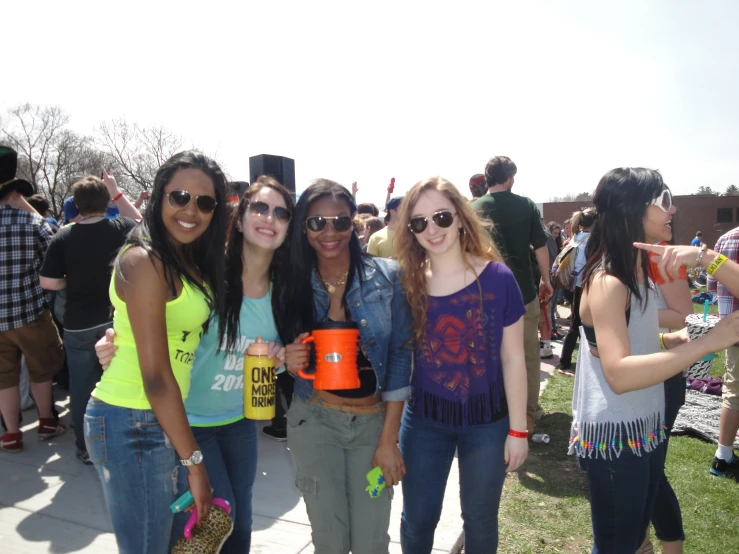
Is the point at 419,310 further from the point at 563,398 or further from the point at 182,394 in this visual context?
the point at 563,398

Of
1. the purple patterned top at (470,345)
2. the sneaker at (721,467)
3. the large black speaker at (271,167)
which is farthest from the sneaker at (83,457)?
the sneaker at (721,467)

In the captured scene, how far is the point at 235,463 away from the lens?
2.29 metres

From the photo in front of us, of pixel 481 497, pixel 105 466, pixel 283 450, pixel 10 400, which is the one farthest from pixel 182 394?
pixel 10 400

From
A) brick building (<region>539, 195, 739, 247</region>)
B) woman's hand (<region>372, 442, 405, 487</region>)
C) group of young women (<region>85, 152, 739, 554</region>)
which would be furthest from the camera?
brick building (<region>539, 195, 739, 247</region>)

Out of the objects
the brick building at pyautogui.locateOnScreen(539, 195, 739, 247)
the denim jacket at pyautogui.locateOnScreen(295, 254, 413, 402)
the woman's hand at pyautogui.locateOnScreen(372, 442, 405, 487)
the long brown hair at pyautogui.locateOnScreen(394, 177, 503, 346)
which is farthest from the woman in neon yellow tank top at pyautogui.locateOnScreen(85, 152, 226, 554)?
the brick building at pyautogui.locateOnScreen(539, 195, 739, 247)

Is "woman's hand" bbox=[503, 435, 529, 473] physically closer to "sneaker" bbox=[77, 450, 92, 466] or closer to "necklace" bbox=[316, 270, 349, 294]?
"necklace" bbox=[316, 270, 349, 294]

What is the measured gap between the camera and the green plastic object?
84.0 inches

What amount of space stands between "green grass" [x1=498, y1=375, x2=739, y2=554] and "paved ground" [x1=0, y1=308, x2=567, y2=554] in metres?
0.40

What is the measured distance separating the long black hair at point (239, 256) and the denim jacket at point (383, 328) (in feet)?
0.73

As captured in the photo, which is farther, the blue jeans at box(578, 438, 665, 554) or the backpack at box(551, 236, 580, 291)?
the backpack at box(551, 236, 580, 291)

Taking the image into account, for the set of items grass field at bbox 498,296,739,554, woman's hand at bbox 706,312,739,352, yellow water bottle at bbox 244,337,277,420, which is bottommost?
grass field at bbox 498,296,739,554

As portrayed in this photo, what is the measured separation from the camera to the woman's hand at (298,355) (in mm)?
2117

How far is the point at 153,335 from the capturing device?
1.69m

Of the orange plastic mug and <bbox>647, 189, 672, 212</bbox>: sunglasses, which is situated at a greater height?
<bbox>647, 189, 672, 212</bbox>: sunglasses
